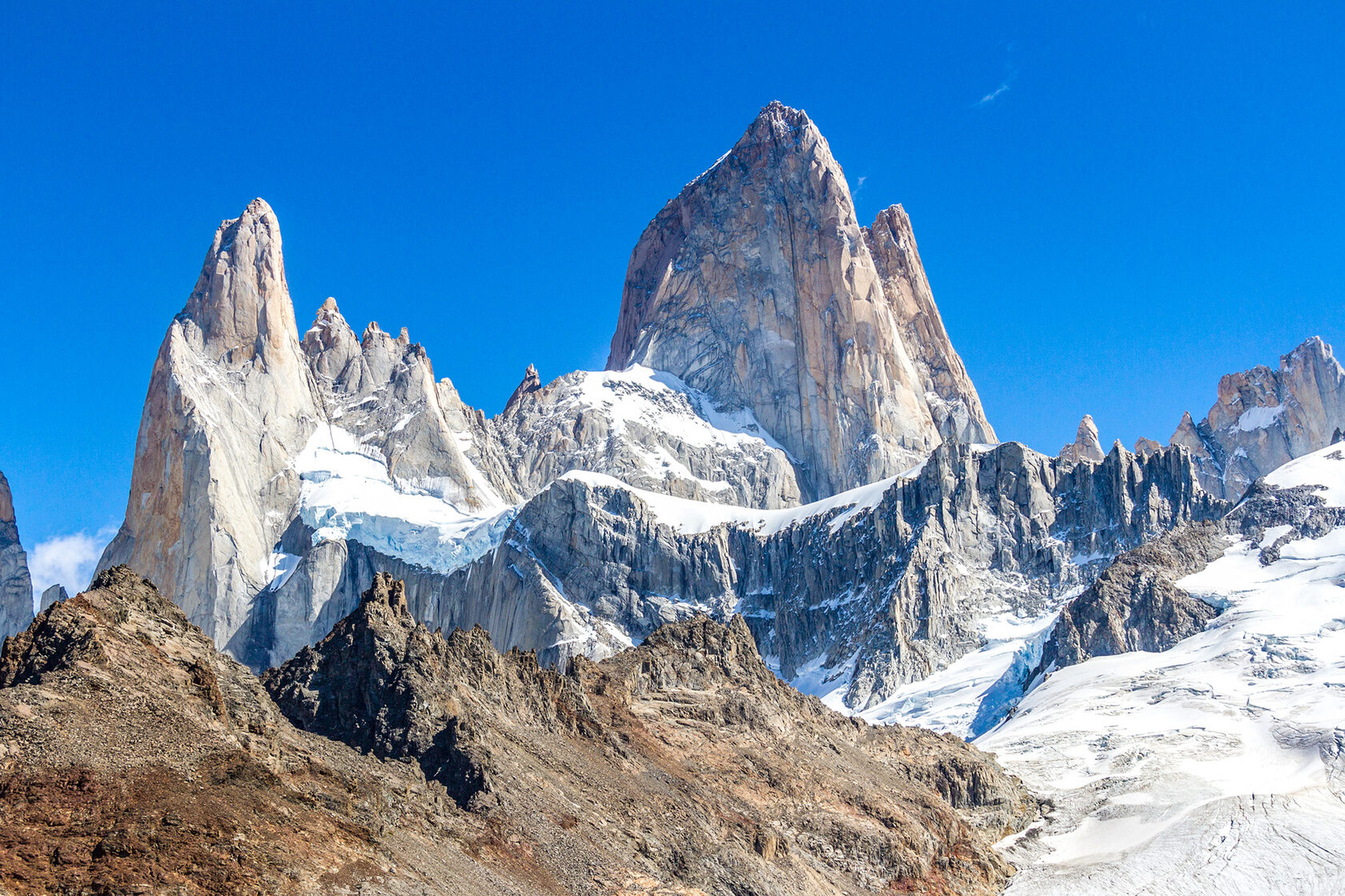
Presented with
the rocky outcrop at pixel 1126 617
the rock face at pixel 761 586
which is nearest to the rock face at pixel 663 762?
the rocky outcrop at pixel 1126 617

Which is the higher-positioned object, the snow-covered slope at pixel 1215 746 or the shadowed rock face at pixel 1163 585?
the shadowed rock face at pixel 1163 585

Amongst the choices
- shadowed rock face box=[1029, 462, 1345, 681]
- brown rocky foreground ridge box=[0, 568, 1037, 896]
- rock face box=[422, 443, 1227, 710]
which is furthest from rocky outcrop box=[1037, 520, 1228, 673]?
brown rocky foreground ridge box=[0, 568, 1037, 896]

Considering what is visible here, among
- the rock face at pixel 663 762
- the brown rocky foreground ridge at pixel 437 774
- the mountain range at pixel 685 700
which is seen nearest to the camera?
the brown rocky foreground ridge at pixel 437 774

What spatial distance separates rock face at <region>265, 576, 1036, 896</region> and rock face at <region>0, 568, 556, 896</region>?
394 centimetres

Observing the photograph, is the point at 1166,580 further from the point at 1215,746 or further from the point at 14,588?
the point at 14,588

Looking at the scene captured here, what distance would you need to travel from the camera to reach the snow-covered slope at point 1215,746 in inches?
4213

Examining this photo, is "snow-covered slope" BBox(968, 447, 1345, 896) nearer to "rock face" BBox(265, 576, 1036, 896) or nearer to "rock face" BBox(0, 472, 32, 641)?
"rock face" BBox(265, 576, 1036, 896)

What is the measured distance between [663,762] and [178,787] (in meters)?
41.7

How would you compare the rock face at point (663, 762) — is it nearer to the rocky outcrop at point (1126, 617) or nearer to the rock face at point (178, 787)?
the rock face at point (178, 787)

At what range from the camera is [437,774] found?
242 ft

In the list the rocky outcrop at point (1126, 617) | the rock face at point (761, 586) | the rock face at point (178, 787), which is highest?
the rock face at point (761, 586)

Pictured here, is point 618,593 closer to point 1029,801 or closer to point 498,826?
point 1029,801

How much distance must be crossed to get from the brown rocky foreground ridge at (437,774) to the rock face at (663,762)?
171 mm

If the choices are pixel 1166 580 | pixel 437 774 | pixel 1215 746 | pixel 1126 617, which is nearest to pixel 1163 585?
pixel 1166 580
